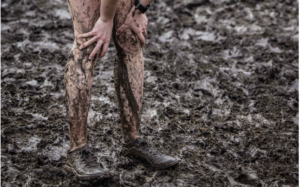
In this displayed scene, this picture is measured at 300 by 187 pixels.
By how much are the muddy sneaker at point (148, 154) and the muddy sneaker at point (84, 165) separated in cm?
34

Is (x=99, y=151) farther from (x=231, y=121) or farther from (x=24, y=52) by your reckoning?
(x=24, y=52)

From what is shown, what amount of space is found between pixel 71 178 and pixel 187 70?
2061mm

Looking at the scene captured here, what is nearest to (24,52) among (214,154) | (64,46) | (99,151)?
(64,46)

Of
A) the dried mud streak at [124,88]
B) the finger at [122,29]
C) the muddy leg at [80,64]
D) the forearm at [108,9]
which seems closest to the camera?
the forearm at [108,9]

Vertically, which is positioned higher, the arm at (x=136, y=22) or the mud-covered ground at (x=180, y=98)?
the arm at (x=136, y=22)

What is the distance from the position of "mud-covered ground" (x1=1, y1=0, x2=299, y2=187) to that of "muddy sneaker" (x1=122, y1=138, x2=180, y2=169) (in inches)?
2.0

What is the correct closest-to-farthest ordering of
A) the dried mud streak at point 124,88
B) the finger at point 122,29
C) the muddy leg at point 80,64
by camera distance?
the muddy leg at point 80,64 → the finger at point 122,29 → the dried mud streak at point 124,88

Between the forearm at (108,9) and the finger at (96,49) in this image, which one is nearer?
the forearm at (108,9)

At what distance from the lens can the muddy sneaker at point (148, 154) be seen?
2478 mm

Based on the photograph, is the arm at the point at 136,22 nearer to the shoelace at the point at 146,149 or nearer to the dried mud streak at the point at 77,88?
the dried mud streak at the point at 77,88

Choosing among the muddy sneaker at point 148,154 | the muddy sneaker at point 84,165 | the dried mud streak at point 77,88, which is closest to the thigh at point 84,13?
the dried mud streak at point 77,88

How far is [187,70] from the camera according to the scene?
401 centimetres

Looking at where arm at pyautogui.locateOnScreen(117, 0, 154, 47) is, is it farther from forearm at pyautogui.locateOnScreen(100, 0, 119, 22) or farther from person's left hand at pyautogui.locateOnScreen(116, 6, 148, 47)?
forearm at pyautogui.locateOnScreen(100, 0, 119, 22)

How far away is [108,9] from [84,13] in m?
0.17
